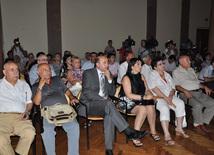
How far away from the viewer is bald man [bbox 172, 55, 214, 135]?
371 cm

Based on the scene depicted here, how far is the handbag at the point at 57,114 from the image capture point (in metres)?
2.62

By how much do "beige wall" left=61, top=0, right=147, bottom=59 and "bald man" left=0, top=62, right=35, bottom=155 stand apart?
617cm

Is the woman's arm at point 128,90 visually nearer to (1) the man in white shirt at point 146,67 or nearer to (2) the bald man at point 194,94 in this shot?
(2) the bald man at point 194,94

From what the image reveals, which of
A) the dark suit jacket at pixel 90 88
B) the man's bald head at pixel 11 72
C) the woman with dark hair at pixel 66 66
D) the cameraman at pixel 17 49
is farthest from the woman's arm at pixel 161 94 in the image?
the cameraman at pixel 17 49

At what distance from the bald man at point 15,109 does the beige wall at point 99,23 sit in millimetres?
6171

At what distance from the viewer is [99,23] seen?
9734mm

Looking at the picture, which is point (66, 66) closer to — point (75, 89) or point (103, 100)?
point (75, 89)

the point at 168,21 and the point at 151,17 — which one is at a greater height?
the point at 151,17

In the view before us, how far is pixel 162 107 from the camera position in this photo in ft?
11.1

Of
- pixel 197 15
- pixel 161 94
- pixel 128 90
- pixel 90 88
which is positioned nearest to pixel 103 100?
pixel 90 88

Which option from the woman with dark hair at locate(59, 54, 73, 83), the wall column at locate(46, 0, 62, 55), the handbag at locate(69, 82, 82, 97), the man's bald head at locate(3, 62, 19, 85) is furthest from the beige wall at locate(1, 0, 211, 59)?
the man's bald head at locate(3, 62, 19, 85)

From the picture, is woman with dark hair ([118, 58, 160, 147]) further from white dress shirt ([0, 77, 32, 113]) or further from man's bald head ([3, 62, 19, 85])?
man's bald head ([3, 62, 19, 85])

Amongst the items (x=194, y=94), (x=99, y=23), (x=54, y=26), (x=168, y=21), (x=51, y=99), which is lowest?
(x=194, y=94)

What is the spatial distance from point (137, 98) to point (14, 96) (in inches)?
67.3
